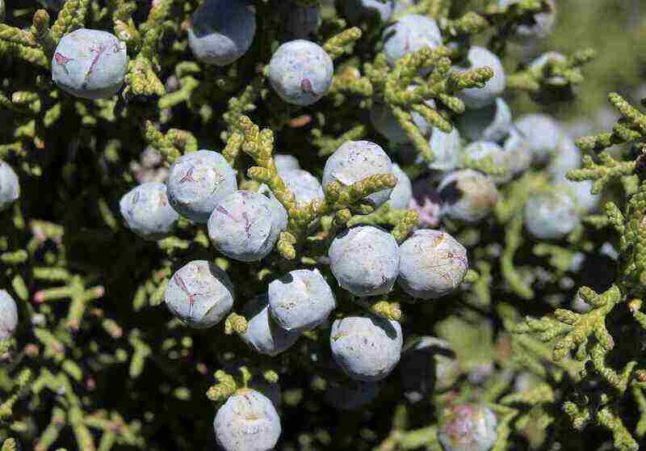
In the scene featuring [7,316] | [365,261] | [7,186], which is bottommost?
[7,316]

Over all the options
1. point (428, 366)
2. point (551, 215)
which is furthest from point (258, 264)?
point (551, 215)

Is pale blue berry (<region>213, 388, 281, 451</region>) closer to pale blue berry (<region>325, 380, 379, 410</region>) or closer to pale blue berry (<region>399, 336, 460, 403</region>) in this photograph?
pale blue berry (<region>325, 380, 379, 410</region>)

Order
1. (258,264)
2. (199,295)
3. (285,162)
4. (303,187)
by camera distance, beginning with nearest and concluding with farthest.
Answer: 1. (199,295)
2. (303,187)
3. (258,264)
4. (285,162)

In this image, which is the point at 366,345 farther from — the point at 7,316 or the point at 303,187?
the point at 7,316

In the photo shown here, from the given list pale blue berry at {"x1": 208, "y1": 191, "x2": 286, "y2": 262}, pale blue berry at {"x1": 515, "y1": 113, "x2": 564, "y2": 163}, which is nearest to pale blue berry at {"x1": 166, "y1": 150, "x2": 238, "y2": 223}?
pale blue berry at {"x1": 208, "y1": 191, "x2": 286, "y2": 262}

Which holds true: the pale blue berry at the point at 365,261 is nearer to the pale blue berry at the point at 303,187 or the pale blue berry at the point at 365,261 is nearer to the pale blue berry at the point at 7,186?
the pale blue berry at the point at 303,187

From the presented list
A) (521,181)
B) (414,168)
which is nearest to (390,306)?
(414,168)
